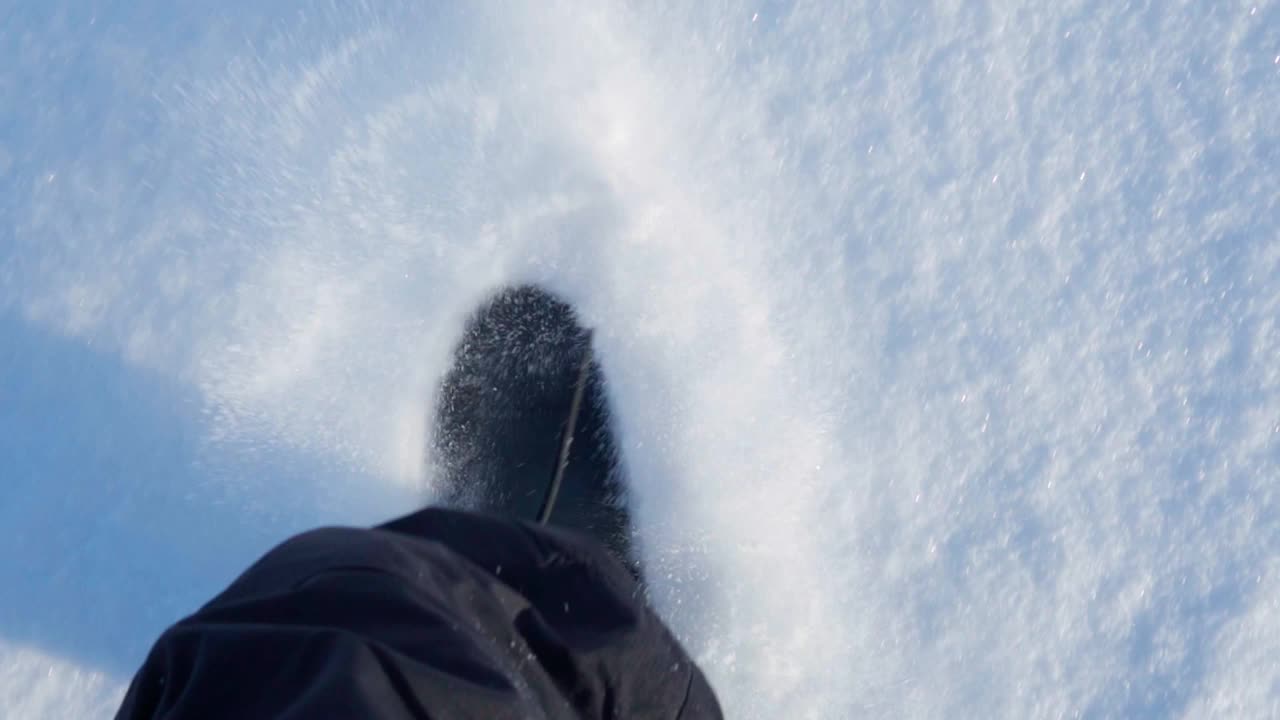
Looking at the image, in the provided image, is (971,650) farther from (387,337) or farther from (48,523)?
(48,523)

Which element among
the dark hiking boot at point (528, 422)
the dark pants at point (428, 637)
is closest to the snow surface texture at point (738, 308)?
the dark hiking boot at point (528, 422)

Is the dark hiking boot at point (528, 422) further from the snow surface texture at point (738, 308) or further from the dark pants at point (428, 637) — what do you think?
the dark pants at point (428, 637)

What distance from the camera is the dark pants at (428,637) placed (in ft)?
1.58

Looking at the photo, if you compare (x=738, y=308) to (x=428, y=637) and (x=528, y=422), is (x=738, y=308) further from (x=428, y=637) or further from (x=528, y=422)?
(x=428, y=637)

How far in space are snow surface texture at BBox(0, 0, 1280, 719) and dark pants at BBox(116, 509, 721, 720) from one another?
0.25 meters

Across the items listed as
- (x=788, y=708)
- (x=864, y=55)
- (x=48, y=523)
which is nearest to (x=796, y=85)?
(x=864, y=55)

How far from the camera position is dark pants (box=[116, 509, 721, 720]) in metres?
0.48

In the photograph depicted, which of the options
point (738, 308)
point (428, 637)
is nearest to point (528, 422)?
point (738, 308)

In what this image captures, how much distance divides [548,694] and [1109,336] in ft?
1.98

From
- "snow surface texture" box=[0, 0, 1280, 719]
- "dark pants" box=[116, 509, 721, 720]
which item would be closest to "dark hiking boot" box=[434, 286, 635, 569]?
"snow surface texture" box=[0, 0, 1280, 719]

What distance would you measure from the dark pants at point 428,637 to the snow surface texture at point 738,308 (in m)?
0.25

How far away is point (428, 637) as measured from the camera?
525 millimetres

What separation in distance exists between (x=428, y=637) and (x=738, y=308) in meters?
0.50

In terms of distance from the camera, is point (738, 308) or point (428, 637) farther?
point (738, 308)
